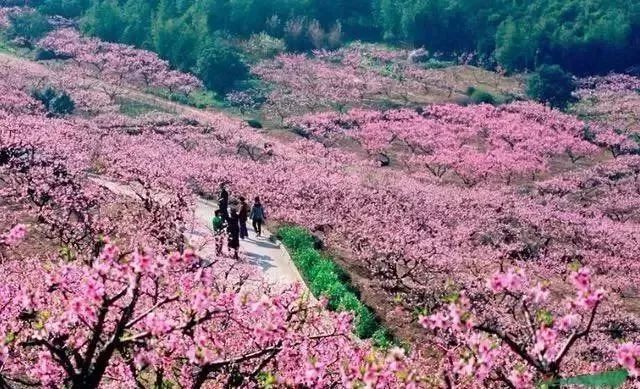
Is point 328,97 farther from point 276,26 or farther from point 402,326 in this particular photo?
point 402,326

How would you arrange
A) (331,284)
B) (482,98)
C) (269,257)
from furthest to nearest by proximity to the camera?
(482,98) → (269,257) → (331,284)

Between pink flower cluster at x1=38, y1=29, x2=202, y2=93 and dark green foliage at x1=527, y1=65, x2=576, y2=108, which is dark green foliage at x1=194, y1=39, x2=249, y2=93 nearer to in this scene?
pink flower cluster at x1=38, y1=29, x2=202, y2=93

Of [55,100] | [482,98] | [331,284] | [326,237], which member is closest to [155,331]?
[331,284]

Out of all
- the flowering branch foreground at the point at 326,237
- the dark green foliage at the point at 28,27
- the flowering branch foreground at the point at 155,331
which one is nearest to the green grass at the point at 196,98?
the flowering branch foreground at the point at 326,237

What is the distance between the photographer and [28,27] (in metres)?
78.5

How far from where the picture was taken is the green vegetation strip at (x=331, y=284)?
19.5 meters

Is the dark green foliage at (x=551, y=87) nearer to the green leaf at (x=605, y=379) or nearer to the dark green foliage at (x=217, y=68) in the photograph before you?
the dark green foliage at (x=217, y=68)

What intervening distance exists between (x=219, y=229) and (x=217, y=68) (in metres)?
49.2

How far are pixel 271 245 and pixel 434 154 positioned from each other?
97.3ft

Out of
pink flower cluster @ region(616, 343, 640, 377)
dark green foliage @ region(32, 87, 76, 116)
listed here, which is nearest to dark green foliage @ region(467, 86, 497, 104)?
dark green foliage @ region(32, 87, 76, 116)

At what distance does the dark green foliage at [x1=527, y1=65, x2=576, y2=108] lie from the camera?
71062mm

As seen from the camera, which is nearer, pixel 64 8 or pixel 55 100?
pixel 55 100

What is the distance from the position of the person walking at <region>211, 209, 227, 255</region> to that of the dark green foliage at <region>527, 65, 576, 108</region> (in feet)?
184

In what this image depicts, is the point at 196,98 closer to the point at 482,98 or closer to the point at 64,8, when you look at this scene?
the point at 482,98
